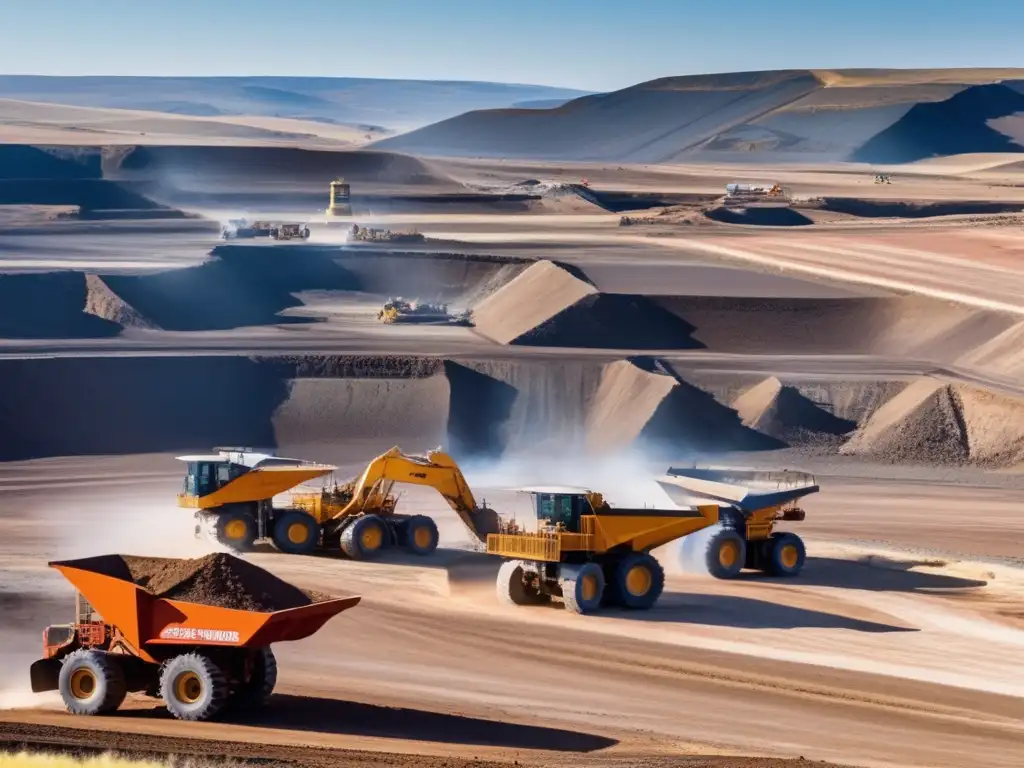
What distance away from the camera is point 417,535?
29078mm

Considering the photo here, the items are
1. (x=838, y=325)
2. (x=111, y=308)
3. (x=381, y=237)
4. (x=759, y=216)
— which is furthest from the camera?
(x=759, y=216)

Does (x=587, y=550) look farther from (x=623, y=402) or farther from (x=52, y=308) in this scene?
(x=52, y=308)

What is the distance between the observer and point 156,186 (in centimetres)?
10888

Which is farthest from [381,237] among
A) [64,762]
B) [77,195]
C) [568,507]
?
[64,762]

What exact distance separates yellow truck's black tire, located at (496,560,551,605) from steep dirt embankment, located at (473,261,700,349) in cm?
2387

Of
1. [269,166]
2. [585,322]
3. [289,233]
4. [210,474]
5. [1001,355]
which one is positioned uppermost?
[269,166]

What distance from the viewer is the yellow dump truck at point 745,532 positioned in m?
27.8

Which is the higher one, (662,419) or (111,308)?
(111,308)

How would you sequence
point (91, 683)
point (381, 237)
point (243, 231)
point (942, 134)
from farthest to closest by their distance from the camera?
1. point (942, 134)
2. point (243, 231)
3. point (381, 237)
4. point (91, 683)

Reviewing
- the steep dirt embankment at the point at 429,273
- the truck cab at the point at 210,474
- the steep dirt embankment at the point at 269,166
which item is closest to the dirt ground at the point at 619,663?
the truck cab at the point at 210,474

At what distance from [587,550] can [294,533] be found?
6.43 meters

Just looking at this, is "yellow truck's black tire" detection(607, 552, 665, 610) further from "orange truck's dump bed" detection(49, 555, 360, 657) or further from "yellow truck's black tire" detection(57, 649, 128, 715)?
"yellow truck's black tire" detection(57, 649, 128, 715)

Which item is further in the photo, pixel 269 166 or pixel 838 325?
pixel 269 166

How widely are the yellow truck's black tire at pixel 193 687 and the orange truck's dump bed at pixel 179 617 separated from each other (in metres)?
0.21
